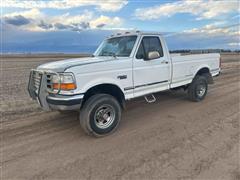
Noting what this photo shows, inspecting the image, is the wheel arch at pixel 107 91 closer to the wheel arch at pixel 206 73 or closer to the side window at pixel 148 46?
the side window at pixel 148 46

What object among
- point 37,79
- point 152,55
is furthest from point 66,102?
point 152,55

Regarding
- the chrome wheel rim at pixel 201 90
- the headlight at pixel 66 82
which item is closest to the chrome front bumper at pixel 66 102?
the headlight at pixel 66 82

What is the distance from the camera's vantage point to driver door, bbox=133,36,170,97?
5.29m

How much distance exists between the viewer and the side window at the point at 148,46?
543 centimetres

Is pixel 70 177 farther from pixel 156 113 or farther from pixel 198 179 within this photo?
pixel 156 113

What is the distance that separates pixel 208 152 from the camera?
390cm

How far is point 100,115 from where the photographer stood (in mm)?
4688

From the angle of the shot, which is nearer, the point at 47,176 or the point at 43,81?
the point at 47,176


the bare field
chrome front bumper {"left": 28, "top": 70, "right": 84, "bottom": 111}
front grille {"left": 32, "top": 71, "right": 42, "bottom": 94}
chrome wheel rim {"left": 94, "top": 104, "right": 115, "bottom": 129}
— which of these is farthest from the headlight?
the bare field

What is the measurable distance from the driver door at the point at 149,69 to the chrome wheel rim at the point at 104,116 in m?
0.86

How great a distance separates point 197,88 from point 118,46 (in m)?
3.16

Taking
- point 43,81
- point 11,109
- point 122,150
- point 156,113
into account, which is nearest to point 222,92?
point 156,113

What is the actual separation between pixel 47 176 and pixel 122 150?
1376mm

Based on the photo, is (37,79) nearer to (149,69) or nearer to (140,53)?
(140,53)
